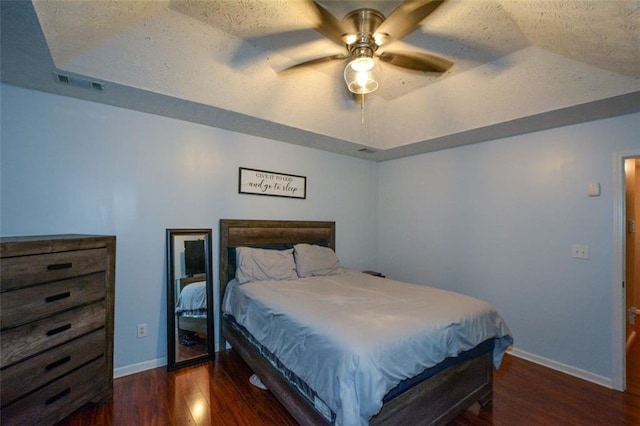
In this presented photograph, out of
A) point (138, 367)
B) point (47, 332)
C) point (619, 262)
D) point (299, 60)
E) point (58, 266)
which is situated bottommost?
point (138, 367)

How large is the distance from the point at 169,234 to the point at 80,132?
111 centimetres

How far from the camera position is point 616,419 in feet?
6.70

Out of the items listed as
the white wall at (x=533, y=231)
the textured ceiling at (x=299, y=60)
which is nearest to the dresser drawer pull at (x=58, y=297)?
the textured ceiling at (x=299, y=60)

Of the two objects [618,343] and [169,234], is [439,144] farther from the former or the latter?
[169,234]

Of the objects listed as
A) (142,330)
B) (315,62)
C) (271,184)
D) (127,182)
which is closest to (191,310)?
(142,330)

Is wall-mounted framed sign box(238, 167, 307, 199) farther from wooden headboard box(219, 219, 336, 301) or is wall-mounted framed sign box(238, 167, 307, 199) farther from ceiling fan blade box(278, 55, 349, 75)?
ceiling fan blade box(278, 55, 349, 75)

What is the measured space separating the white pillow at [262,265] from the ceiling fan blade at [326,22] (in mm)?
2118

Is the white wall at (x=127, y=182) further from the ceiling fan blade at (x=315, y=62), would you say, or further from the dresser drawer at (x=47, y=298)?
the ceiling fan blade at (x=315, y=62)

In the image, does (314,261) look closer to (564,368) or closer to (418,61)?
(418,61)

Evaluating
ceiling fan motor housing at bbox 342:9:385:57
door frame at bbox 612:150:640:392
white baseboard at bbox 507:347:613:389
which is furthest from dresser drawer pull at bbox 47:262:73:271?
door frame at bbox 612:150:640:392

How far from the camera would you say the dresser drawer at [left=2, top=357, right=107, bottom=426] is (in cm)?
159

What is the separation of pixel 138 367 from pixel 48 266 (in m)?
1.38

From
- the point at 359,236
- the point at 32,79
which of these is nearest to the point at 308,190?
the point at 359,236

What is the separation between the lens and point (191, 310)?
2859mm
